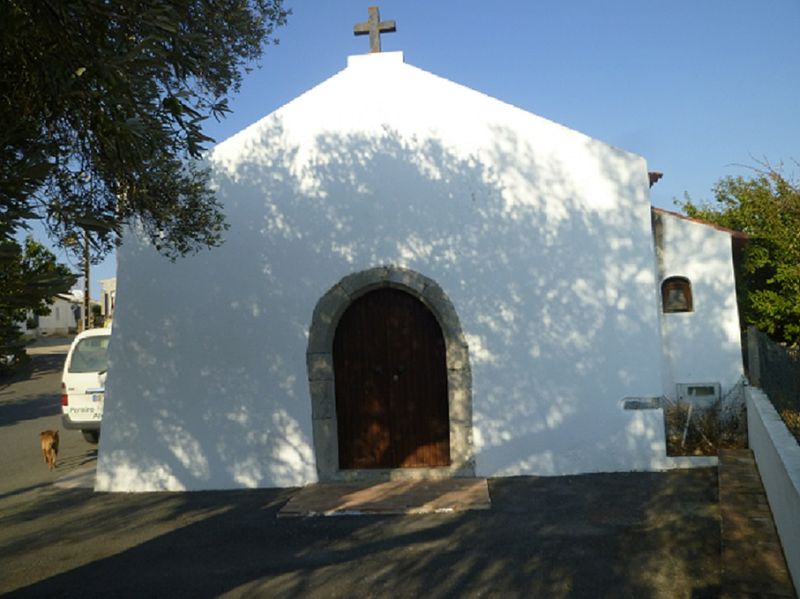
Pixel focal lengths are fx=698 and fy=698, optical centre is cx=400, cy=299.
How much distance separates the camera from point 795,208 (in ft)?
39.8

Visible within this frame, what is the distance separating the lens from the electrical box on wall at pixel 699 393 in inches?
337

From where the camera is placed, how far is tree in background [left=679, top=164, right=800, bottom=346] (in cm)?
1193

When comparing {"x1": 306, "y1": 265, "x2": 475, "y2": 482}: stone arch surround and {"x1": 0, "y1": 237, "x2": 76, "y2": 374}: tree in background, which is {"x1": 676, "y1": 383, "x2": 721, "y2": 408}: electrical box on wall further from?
{"x1": 0, "y1": 237, "x2": 76, "y2": 374}: tree in background

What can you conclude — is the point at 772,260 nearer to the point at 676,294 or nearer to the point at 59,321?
the point at 676,294

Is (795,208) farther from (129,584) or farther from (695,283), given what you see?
(129,584)

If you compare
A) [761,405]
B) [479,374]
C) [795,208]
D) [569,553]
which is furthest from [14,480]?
[795,208]

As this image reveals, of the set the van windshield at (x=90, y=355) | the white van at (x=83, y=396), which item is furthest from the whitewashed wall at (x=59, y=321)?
the white van at (x=83, y=396)

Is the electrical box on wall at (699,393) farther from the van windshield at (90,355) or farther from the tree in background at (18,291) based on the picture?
the van windshield at (90,355)

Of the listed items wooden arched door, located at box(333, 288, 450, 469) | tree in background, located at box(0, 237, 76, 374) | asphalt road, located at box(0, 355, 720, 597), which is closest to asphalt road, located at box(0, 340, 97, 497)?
tree in background, located at box(0, 237, 76, 374)

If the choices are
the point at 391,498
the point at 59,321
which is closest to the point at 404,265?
the point at 391,498

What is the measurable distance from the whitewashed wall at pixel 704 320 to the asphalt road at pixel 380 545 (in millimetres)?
1461

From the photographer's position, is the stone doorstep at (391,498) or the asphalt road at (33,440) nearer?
the stone doorstep at (391,498)

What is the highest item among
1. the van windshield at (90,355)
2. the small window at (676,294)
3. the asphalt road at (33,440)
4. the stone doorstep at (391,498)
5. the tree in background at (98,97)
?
the tree in background at (98,97)

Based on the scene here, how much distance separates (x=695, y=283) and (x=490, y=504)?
160 inches
